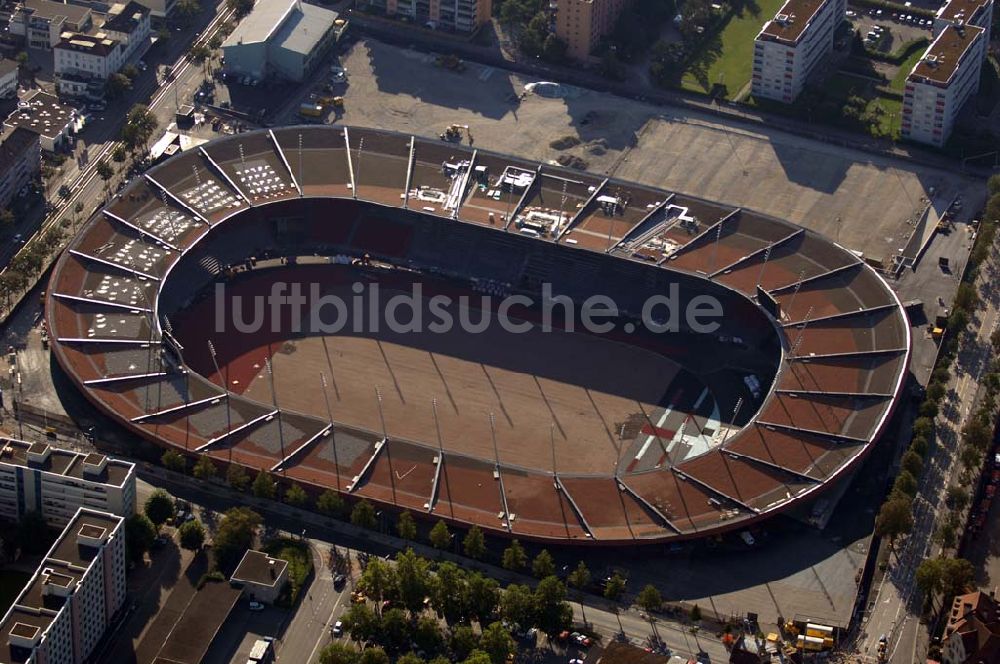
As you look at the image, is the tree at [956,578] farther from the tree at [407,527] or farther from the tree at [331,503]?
the tree at [331,503]

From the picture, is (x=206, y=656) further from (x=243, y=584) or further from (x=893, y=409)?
(x=893, y=409)

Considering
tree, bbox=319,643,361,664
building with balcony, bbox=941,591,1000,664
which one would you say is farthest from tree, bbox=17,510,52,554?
building with balcony, bbox=941,591,1000,664

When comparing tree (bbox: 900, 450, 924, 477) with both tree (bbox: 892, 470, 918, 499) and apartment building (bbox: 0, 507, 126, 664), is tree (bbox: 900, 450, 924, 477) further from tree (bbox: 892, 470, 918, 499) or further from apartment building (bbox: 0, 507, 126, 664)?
apartment building (bbox: 0, 507, 126, 664)

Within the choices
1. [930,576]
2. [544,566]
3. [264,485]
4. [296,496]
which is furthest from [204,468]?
[930,576]

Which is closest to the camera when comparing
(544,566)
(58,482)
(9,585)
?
(9,585)

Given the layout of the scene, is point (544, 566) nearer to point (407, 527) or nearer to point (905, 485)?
point (407, 527)

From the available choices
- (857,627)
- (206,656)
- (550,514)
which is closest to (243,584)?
(206,656)
